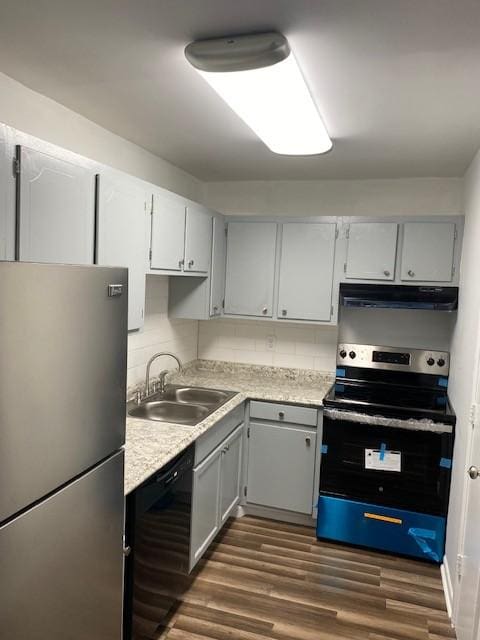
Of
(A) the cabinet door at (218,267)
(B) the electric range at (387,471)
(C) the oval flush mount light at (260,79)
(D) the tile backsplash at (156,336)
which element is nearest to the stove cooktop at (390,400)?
(B) the electric range at (387,471)

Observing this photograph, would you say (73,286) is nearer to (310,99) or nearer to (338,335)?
(310,99)

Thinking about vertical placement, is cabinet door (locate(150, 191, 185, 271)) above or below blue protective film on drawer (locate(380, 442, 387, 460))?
above

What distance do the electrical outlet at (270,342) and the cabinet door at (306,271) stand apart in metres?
0.38

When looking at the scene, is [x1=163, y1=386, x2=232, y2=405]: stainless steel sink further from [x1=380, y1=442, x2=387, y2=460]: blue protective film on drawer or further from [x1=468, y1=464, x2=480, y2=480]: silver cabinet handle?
[x1=468, y1=464, x2=480, y2=480]: silver cabinet handle

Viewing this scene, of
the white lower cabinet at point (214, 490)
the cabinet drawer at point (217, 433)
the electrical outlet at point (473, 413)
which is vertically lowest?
the white lower cabinet at point (214, 490)

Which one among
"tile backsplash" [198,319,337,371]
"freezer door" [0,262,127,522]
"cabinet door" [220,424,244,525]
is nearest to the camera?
"freezer door" [0,262,127,522]

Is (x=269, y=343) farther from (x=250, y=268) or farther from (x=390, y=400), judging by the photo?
(x=390, y=400)

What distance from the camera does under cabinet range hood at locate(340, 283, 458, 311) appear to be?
3033mm

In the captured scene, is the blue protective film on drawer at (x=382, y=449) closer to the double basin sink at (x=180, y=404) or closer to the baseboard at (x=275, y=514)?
the baseboard at (x=275, y=514)

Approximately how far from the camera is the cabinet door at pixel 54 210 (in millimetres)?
1477

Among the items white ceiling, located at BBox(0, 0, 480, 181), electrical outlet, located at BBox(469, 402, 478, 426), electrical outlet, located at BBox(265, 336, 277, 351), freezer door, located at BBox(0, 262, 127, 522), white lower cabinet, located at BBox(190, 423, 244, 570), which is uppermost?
white ceiling, located at BBox(0, 0, 480, 181)

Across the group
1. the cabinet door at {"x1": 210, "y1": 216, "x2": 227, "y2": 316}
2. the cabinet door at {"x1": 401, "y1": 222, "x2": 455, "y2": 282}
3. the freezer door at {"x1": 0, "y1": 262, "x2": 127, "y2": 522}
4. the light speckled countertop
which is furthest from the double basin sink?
the cabinet door at {"x1": 401, "y1": 222, "x2": 455, "y2": 282}

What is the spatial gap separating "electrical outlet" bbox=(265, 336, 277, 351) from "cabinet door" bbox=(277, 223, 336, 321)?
38 centimetres

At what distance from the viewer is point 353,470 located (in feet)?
9.98
